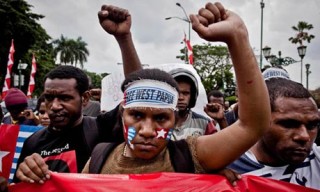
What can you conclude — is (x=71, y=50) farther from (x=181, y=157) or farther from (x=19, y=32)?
(x=181, y=157)

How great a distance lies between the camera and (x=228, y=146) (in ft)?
6.16

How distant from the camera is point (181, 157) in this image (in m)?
2.09

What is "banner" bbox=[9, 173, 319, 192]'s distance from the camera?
2.03 m

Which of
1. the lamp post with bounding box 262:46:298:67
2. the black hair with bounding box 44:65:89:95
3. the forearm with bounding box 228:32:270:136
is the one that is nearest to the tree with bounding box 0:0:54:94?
the lamp post with bounding box 262:46:298:67

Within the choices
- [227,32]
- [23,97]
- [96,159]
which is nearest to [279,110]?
[227,32]

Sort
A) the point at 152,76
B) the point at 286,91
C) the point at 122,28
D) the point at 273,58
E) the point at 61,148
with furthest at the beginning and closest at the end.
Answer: the point at 273,58 < the point at 61,148 < the point at 122,28 < the point at 286,91 < the point at 152,76

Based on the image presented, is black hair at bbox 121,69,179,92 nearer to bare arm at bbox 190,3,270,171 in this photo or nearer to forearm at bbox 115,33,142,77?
bare arm at bbox 190,3,270,171

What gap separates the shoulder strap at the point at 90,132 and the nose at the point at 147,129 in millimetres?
819

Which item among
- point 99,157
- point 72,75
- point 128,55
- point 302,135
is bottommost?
point 99,157

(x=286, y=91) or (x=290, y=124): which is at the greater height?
(x=286, y=91)

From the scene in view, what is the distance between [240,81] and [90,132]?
1352 mm

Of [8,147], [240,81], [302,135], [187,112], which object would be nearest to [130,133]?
[240,81]

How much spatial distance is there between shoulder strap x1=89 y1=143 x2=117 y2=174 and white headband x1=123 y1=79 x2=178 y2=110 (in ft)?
0.85

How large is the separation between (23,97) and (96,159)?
3.82 m
